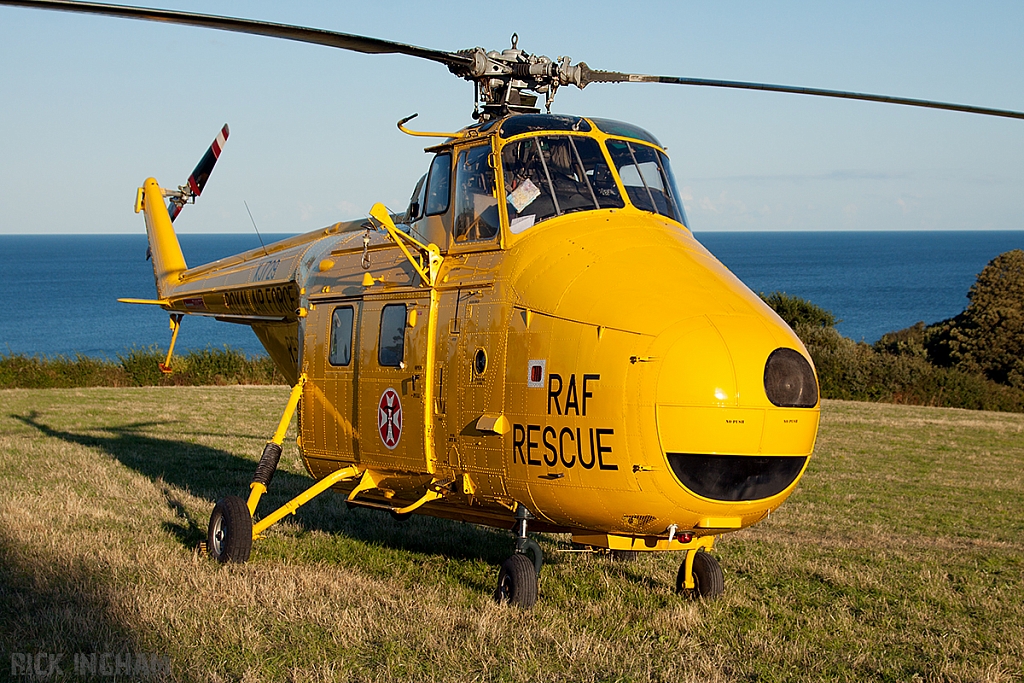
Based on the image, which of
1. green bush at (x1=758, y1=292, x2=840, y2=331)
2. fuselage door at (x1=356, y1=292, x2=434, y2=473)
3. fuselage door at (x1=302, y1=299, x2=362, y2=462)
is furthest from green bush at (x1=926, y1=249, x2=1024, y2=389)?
fuselage door at (x1=356, y1=292, x2=434, y2=473)

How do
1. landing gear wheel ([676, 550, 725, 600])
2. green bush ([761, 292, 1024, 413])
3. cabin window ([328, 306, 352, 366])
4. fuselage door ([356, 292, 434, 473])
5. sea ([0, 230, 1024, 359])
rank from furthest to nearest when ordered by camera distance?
sea ([0, 230, 1024, 359]) → green bush ([761, 292, 1024, 413]) → cabin window ([328, 306, 352, 366]) → landing gear wheel ([676, 550, 725, 600]) → fuselage door ([356, 292, 434, 473])

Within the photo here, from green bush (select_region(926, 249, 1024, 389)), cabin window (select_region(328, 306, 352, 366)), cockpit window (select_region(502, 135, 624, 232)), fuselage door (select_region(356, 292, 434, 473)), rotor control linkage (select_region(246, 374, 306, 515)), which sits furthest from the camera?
green bush (select_region(926, 249, 1024, 389))

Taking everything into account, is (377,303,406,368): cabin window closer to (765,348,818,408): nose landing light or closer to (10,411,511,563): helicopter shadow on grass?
(10,411,511,563): helicopter shadow on grass

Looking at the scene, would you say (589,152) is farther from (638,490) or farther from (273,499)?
(273,499)

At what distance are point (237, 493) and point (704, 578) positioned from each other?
6.86m

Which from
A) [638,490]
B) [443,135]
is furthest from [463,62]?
[638,490]

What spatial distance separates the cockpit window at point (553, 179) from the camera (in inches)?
283

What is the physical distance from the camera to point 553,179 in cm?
727

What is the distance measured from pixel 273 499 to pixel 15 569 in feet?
15.3

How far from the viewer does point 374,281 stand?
843cm

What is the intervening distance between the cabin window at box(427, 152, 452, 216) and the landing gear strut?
8.62 ft

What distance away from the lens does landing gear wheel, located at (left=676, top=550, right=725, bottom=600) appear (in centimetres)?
776

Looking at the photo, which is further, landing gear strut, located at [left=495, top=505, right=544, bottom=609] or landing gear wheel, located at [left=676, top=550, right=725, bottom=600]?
landing gear wheel, located at [left=676, top=550, right=725, bottom=600]

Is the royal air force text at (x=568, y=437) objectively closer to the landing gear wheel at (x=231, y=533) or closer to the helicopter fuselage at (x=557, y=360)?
the helicopter fuselage at (x=557, y=360)
